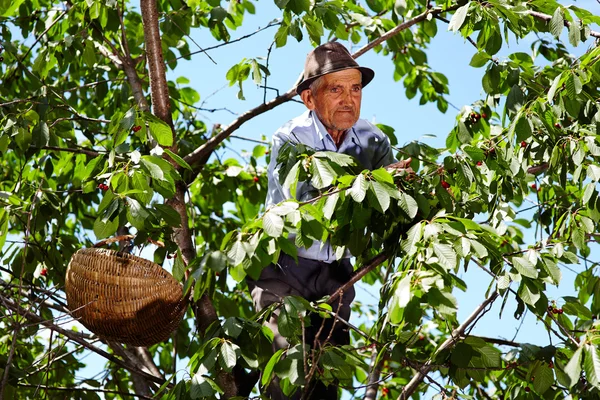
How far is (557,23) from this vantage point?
4.00 m

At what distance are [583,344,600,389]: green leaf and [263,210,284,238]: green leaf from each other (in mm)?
1061

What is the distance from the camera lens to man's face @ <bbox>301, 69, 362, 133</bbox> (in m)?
4.18

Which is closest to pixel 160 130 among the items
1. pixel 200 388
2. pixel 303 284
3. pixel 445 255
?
pixel 303 284

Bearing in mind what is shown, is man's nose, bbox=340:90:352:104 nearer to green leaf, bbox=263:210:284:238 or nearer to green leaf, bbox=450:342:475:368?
green leaf, bbox=263:210:284:238

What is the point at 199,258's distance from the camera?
3320 mm

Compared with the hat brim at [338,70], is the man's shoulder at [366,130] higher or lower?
lower

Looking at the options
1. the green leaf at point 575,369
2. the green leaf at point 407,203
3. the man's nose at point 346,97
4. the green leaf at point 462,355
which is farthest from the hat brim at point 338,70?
the green leaf at point 575,369

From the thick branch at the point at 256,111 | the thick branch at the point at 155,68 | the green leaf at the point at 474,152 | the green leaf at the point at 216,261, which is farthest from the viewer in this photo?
the thick branch at the point at 256,111

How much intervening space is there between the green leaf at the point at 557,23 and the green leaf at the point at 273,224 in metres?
1.60

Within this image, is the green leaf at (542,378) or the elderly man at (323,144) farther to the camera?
the elderly man at (323,144)

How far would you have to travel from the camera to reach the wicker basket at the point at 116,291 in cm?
387

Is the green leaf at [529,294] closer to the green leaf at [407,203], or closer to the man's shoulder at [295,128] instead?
the green leaf at [407,203]

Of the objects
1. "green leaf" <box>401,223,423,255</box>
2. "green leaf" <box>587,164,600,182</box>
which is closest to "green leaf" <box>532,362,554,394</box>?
"green leaf" <box>401,223,423,255</box>

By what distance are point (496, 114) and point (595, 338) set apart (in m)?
2.33
